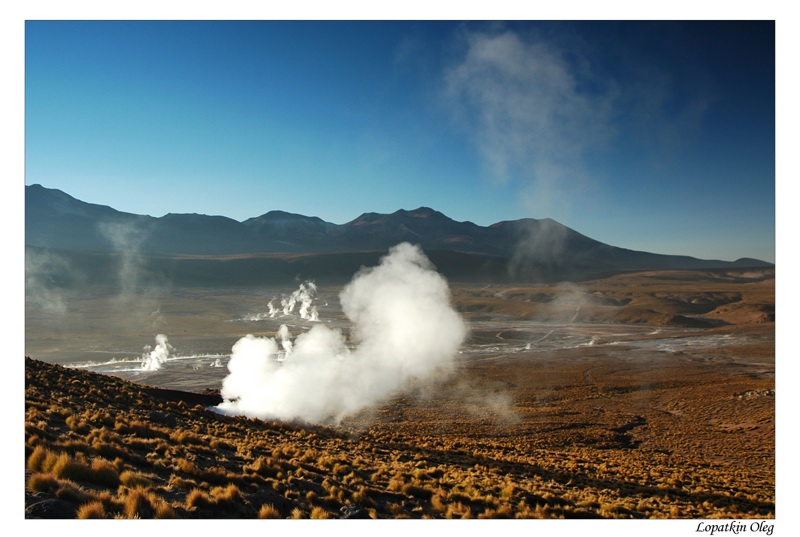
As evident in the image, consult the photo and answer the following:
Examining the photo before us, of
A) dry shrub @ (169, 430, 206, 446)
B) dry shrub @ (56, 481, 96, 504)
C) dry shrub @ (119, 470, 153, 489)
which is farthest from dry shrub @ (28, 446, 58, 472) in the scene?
dry shrub @ (169, 430, 206, 446)

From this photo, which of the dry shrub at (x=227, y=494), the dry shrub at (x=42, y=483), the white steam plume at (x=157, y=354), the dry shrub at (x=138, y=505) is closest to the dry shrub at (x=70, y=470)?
the dry shrub at (x=42, y=483)

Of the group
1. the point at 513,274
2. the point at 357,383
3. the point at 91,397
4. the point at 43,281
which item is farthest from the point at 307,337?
the point at 513,274

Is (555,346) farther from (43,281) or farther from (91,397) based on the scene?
(43,281)

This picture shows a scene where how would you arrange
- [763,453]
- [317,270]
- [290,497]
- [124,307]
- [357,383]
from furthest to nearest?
[317,270]
[124,307]
[357,383]
[763,453]
[290,497]

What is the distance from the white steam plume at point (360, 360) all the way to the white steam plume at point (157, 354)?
8.21 metres

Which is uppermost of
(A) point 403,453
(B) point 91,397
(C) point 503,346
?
(B) point 91,397

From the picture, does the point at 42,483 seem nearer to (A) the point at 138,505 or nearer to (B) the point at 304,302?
(A) the point at 138,505

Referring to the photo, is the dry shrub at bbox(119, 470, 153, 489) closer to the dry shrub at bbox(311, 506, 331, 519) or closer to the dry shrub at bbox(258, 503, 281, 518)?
the dry shrub at bbox(258, 503, 281, 518)

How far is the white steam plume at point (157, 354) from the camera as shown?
43544 mm

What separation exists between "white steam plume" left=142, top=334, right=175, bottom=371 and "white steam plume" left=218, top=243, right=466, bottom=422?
26.9ft

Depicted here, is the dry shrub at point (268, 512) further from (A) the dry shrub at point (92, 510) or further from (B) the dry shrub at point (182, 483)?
(A) the dry shrub at point (92, 510)

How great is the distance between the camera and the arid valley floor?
24.2 ft

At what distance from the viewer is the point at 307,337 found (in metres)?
58.4

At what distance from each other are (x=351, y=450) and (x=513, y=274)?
16669cm
